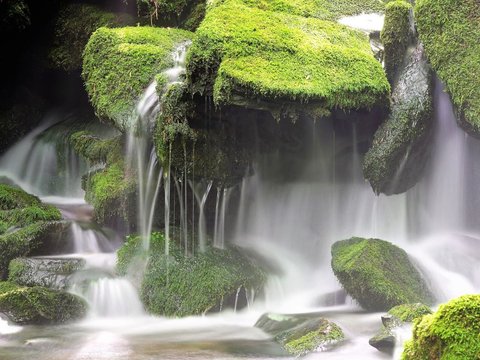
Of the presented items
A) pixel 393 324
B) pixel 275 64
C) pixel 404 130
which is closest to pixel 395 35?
pixel 404 130

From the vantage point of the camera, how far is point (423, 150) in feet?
28.5

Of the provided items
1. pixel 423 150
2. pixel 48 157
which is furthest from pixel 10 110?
pixel 423 150

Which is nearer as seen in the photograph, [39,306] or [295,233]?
[39,306]

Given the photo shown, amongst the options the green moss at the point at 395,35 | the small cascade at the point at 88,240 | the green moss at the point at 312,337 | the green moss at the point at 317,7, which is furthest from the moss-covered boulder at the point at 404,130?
the small cascade at the point at 88,240

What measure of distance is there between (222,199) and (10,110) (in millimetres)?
7011

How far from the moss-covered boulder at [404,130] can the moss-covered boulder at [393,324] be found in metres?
2.86

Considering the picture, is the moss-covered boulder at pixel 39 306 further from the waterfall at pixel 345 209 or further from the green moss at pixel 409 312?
the green moss at pixel 409 312

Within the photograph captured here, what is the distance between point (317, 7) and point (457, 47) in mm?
2640

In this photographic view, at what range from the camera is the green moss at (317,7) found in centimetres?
927

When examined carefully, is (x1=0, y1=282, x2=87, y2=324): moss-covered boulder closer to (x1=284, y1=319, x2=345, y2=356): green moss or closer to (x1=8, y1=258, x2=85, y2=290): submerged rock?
(x1=8, y1=258, x2=85, y2=290): submerged rock

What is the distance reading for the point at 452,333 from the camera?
10.9 feet

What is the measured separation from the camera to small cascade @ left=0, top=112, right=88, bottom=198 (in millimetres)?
11844

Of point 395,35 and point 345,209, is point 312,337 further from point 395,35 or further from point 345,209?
point 395,35

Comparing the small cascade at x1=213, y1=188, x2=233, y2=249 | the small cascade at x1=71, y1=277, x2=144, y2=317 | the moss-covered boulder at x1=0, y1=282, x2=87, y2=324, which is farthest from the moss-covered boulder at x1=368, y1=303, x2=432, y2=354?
the moss-covered boulder at x1=0, y1=282, x2=87, y2=324
